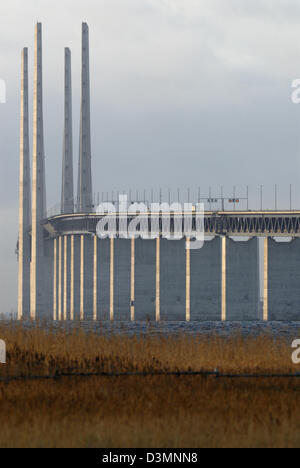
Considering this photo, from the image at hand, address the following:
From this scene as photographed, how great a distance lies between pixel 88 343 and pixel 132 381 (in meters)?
5.99

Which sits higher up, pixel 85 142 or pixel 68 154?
pixel 85 142

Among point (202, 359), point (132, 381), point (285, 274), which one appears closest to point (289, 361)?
point (202, 359)

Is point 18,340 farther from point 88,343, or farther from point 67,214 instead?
point 67,214

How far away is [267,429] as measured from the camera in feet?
47.7

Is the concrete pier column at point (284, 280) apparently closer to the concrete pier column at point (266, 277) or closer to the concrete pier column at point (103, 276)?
the concrete pier column at point (266, 277)

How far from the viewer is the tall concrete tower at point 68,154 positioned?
115 m

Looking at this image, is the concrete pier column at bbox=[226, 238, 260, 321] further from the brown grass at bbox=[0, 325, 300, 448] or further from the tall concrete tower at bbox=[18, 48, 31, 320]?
the brown grass at bbox=[0, 325, 300, 448]

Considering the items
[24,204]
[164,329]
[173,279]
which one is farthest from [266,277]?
[24,204]

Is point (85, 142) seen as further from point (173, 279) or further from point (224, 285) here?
point (224, 285)

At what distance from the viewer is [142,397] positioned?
59.8ft

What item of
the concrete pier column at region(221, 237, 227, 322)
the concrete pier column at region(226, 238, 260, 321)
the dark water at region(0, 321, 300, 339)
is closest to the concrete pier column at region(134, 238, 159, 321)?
the concrete pier column at region(221, 237, 227, 322)

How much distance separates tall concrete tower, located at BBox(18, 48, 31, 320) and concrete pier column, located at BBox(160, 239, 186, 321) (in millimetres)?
17203

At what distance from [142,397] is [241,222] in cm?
8810

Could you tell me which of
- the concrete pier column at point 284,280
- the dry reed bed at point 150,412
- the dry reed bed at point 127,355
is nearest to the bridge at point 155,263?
the concrete pier column at point 284,280
